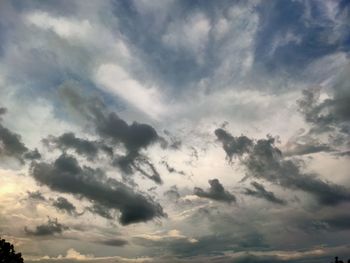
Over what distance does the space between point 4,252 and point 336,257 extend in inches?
4416

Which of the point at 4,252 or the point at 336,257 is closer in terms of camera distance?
the point at 4,252

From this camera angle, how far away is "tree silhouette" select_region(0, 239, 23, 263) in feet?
468

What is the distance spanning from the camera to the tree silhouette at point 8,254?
468ft

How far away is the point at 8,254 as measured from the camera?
143875 mm

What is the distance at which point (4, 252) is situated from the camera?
5635 inches

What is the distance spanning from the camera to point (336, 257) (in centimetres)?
16612
